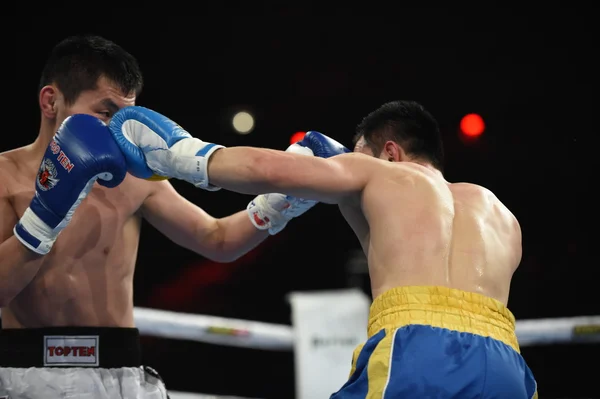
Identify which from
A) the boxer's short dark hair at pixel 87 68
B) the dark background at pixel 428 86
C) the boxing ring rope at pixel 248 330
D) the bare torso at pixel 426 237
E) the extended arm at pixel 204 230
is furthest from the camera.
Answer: the dark background at pixel 428 86

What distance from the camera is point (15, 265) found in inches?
80.4

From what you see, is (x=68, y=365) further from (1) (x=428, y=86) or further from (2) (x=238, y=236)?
(1) (x=428, y=86)

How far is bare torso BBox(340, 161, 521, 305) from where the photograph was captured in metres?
1.92

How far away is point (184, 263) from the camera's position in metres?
8.90

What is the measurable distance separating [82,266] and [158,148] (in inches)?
18.6

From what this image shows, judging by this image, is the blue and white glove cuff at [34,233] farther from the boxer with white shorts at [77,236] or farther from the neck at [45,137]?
the neck at [45,137]

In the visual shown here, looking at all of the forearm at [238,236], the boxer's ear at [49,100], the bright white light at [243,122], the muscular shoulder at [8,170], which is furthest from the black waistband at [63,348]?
the bright white light at [243,122]

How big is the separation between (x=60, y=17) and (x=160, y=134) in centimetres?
412

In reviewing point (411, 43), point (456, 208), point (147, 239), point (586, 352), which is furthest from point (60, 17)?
point (586, 352)

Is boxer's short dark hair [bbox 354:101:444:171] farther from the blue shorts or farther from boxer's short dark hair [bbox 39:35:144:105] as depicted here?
boxer's short dark hair [bbox 39:35:144:105]

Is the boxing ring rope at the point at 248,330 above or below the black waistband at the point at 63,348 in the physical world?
above

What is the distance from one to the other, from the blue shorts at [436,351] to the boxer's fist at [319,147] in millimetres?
656

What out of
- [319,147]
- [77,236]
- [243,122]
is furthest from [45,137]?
[243,122]

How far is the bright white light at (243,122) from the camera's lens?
7.00 meters
